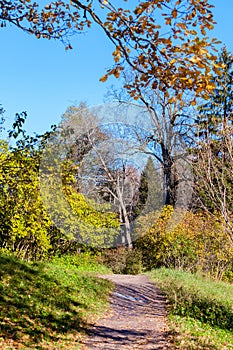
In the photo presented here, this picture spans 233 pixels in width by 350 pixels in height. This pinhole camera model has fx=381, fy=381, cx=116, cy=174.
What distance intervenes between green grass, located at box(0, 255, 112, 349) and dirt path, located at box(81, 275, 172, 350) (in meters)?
0.25

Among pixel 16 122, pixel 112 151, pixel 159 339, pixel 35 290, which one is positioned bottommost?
pixel 159 339

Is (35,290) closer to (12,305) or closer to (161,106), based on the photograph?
(12,305)

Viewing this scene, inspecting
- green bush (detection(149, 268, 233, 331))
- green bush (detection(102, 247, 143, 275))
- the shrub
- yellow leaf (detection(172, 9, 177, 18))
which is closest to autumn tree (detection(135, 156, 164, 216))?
the shrub

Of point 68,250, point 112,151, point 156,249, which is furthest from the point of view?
point 156,249

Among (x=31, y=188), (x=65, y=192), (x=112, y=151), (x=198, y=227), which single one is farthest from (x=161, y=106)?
(x=31, y=188)

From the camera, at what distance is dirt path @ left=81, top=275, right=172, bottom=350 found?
5430 millimetres

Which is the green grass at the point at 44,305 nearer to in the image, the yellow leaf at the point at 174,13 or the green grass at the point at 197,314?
the green grass at the point at 197,314

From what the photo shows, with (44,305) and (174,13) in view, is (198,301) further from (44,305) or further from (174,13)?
(174,13)

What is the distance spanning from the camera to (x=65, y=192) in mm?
11500

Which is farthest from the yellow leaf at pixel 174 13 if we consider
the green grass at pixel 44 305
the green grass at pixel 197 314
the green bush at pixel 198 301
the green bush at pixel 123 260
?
the green bush at pixel 123 260

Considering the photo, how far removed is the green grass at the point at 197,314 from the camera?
5469 mm

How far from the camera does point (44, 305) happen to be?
6215 mm

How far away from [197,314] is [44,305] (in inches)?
118

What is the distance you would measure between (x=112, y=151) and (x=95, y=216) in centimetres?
263
